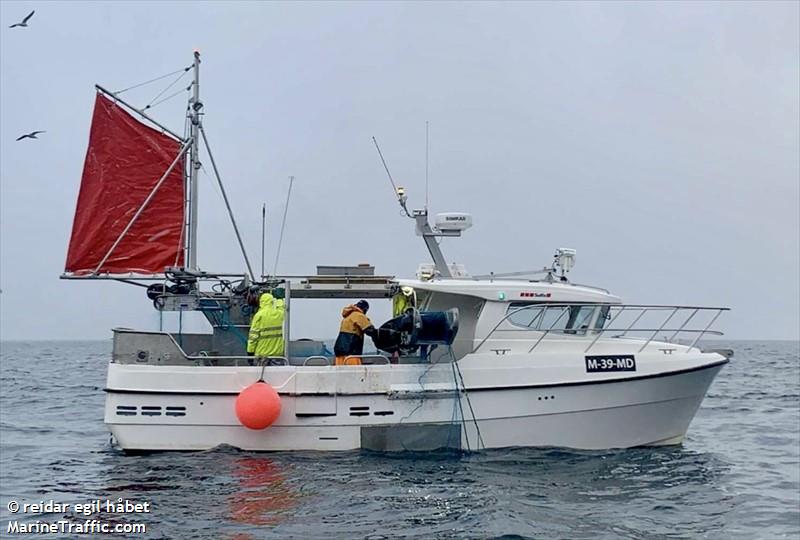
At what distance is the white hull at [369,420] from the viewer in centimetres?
1148

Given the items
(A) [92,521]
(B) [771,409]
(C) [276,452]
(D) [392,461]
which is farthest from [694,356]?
(B) [771,409]

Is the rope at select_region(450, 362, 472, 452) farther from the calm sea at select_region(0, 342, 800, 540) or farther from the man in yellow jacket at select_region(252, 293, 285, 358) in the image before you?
the man in yellow jacket at select_region(252, 293, 285, 358)

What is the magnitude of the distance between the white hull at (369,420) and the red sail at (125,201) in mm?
2565

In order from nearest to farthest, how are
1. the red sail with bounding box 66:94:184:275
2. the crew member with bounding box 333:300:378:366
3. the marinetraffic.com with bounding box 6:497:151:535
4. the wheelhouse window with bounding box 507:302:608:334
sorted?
the marinetraffic.com with bounding box 6:497:151:535 → the crew member with bounding box 333:300:378:366 → the wheelhouse window with bounding box 507:302:608:334 → the red sail with bounding box 66:94:184:275

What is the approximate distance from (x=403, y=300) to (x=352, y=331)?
3.96 feet

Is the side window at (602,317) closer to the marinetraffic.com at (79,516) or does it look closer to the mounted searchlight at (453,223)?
the mounted searchlight at (453,223)

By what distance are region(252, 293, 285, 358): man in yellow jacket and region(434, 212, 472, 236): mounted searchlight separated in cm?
320

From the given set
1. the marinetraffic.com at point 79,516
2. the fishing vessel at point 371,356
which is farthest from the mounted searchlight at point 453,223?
the marinetraffic.com at point 79,516

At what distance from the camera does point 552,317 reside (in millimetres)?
12531

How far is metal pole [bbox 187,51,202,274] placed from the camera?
42.9 feet

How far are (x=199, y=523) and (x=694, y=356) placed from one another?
785 cm

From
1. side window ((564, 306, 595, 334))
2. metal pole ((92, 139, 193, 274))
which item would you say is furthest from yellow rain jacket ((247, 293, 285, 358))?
side window ((564, 306, 595, 334))

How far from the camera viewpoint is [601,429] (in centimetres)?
1188

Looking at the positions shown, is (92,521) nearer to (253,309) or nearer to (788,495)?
(253,309)
